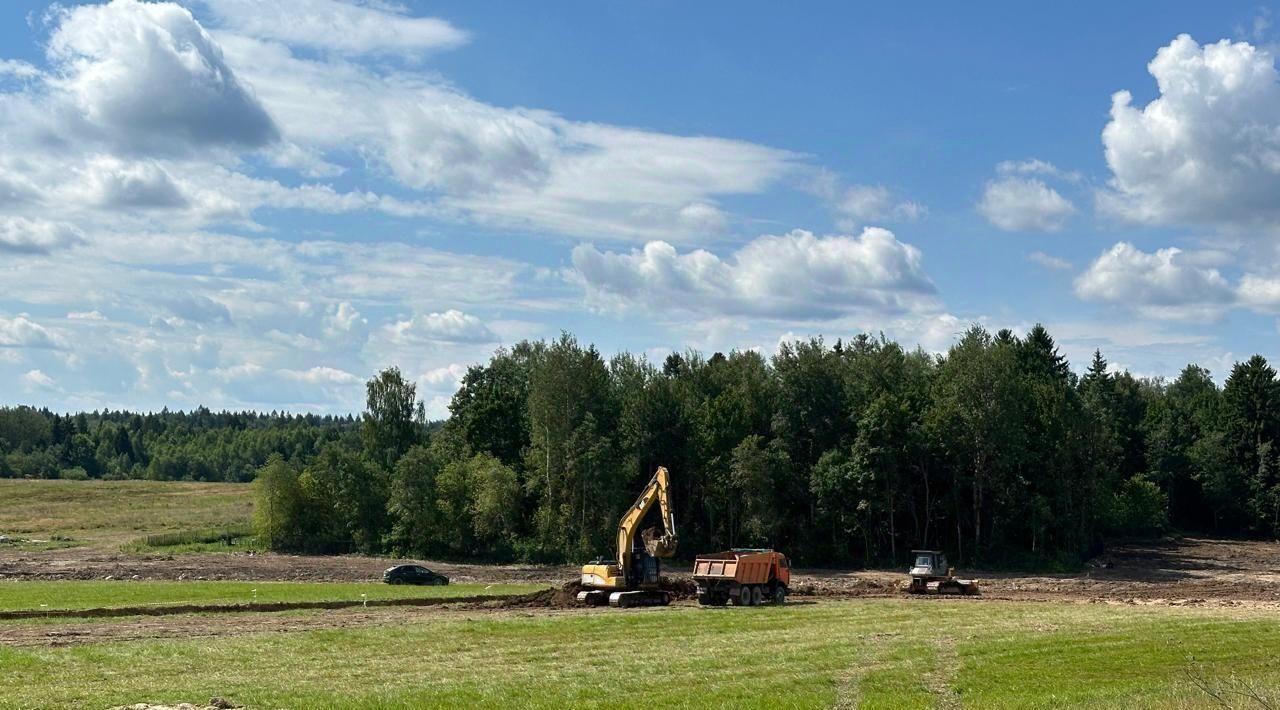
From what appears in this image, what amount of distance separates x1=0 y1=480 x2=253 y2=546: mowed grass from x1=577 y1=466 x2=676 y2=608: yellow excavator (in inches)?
2624

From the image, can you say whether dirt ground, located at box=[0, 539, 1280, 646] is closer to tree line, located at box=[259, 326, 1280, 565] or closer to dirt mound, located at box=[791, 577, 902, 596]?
dirt mound, located at box=[791, 577, 902, 596]

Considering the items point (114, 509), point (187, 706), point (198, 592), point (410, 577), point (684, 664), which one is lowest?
point (410, 577)

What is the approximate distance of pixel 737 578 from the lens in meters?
49.1

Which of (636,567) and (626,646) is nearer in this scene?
(626,646)

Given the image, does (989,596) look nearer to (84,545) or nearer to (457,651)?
(457,651)

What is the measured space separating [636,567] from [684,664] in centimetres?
2191

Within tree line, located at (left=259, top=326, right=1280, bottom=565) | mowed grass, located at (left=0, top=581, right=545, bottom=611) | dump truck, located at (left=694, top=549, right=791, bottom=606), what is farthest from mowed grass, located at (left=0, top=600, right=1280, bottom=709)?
tree line, located at (left=259, top=326, right=1280, bottom=565)

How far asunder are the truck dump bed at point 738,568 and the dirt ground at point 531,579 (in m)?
3.79

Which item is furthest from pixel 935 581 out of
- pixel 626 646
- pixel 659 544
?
pixel 626 646

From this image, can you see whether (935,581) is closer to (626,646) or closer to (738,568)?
(738,568)

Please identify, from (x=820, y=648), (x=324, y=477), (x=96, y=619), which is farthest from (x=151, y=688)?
(x=324, y=477)

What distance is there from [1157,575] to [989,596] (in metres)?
23.0

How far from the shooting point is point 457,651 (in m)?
32.0

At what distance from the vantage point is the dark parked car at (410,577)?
214 feet
